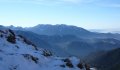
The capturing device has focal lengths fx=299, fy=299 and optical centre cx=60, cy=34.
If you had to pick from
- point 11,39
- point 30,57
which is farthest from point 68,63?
point 11,39

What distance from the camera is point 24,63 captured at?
5738cm

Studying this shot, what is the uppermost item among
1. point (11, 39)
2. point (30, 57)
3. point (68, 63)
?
point (11, 39)

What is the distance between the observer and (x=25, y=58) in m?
59.3

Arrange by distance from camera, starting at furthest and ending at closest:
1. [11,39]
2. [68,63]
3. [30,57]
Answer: [11,39] < [68,63] < [30,57]

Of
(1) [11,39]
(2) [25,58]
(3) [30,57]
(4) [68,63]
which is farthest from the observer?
(1) [11,39]

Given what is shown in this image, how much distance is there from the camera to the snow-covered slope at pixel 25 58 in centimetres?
5669

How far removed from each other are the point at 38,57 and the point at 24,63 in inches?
242

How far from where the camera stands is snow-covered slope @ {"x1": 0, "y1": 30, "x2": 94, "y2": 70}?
56688mm

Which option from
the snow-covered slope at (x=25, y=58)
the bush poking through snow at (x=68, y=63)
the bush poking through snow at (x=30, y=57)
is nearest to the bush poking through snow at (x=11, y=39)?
the snow-covered slope at (x=25, y=58)

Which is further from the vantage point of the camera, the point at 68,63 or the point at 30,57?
the point at 68,63

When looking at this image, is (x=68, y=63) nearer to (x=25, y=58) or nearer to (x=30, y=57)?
(x=30, y=57)

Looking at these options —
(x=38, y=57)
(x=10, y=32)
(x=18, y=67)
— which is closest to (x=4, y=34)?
(x=10, y=32)

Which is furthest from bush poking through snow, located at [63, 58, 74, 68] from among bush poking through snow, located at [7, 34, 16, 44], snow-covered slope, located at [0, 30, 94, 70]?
bush poking through snow, located at [7, 34, 16, 44]

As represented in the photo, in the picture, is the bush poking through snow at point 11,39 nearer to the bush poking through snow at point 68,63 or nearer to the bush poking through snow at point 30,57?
the bush poking through snow at point 30,57
